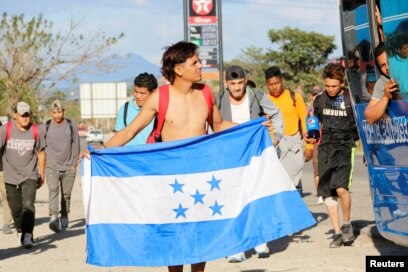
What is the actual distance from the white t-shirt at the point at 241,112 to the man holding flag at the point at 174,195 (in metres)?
2.84

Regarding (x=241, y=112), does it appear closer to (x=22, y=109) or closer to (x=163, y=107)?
(x=163, y=107)

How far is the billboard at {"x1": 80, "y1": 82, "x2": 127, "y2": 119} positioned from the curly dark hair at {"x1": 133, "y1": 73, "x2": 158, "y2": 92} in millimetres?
57704

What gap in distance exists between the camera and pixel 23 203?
12.6 m

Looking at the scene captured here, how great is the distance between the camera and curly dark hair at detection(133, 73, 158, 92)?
1049 centimetres

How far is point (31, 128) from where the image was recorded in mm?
12539

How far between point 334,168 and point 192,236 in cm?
428

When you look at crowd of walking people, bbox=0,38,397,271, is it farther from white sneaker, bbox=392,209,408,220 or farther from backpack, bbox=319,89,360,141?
white sneaker, bbox=392,209,408,220

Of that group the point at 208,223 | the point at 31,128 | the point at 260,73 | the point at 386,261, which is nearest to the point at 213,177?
the point at 208,223

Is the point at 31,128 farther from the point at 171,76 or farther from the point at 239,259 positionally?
the point at 171,76

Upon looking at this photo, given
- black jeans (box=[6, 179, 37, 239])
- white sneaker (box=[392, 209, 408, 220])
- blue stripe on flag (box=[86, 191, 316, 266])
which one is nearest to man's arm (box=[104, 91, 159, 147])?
blue stripe on flag (box=[86, 191, 316, 266])

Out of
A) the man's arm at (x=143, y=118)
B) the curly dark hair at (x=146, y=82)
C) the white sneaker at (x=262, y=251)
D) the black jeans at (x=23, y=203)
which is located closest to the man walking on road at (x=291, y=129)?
the white sneaker at (x=262, y=251)

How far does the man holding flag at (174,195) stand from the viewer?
23.1ft

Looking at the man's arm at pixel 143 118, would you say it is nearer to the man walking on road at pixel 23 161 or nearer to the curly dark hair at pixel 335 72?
the curly dark hair at pixel 335 72

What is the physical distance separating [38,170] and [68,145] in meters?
1.84
